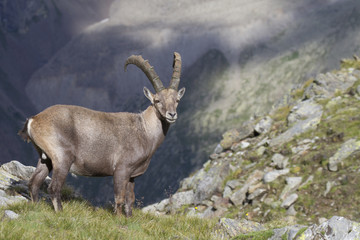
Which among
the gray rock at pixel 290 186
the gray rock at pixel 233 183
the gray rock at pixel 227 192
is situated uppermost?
the gray rock at pixel 290 186

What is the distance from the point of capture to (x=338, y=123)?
20750 millimetres

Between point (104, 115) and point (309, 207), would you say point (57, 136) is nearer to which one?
point (104, 115)

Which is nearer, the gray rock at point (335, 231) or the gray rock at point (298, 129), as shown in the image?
the gray rock at point (335, 231)

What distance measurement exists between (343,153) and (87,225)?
12901 mm

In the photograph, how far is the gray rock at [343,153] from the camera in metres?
17.8

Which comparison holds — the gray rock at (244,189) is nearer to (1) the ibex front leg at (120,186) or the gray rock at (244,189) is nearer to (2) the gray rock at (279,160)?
(2) the gray rock at (279,160)

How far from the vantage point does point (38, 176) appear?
11.5m

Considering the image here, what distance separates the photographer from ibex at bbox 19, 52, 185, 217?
1067 centimetres

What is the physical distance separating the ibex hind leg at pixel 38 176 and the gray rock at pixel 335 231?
7.26 meters

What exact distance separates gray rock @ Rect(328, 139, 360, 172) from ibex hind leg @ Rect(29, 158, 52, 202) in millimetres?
11605

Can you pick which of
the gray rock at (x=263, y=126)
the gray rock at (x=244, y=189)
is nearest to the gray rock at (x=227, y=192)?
the gray rock at (x=244, y=189)

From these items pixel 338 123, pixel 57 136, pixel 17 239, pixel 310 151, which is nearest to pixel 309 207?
pixel 310 151

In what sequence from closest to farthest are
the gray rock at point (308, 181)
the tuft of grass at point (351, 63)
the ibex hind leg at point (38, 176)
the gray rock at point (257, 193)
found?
1. the ibex hind leg at point (38, 176)
2. the gray rock at point (308, 181)
3. the gray rock at point (257, 193)
4. the tuft of grass at point (351, 63)

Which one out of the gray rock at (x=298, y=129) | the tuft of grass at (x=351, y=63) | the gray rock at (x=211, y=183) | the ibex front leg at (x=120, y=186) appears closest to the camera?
the ibex front leg at (x=120, y=186)
